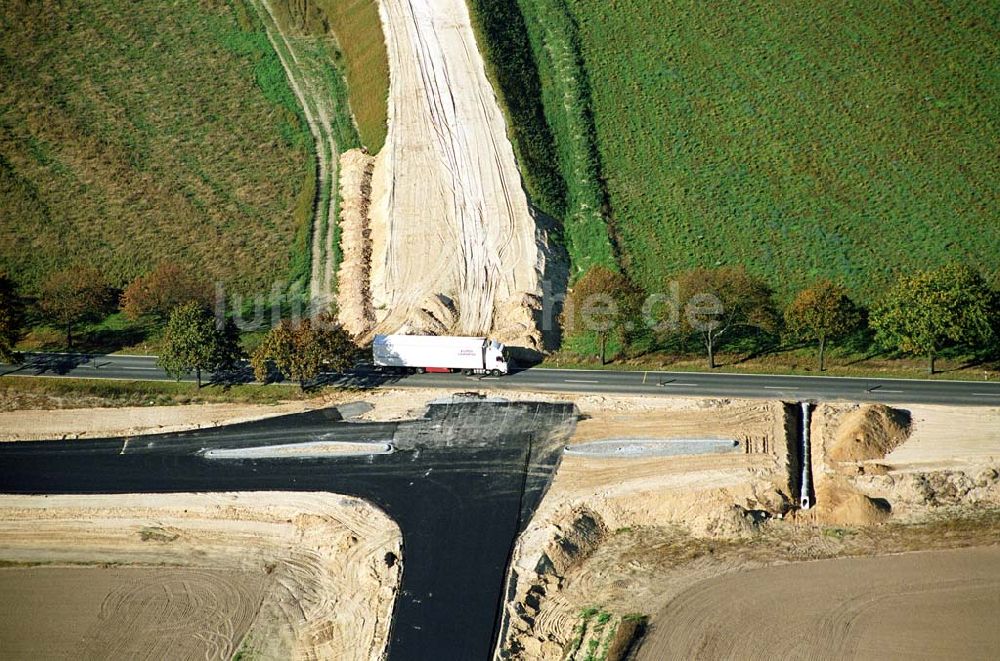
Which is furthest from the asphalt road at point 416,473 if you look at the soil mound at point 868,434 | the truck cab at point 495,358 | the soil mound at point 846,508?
the soil mound at point 868,434

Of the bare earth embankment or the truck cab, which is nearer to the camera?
the bare earth embankment

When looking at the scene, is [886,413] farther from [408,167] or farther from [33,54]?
[33,54]

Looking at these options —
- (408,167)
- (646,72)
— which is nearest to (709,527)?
(408,167)

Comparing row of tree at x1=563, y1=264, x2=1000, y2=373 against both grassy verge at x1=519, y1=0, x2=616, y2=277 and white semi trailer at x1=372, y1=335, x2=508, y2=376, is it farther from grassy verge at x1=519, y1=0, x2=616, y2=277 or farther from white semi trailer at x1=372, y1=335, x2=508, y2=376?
grassy verge at x1=519, y1=0, x2=616, y2=277

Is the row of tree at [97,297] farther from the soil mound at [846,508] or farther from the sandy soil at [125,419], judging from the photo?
the soil mound at [846,508]

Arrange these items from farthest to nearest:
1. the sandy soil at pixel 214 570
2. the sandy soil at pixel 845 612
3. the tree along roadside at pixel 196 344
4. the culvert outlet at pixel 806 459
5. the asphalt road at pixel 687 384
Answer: the tree along roadside at pixel 196 344 → the asphalt road at pixel 687 384 → the culvert outlet at pixel 806 459 → the sandy soil at pixel 214 570 → the sandy soil at pixel 845 612

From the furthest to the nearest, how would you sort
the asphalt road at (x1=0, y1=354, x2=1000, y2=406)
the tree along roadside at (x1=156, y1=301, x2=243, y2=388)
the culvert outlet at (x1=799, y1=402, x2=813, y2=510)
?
1. the tree along roadside at (x1=156, y1=301, x2=243, y2=388)
2. the asphalt road at (x1=0, y1=354, x2=1000, y2=406)
3. the culvert outlet at (x1=799, y1=402, x2=813, y2=510)

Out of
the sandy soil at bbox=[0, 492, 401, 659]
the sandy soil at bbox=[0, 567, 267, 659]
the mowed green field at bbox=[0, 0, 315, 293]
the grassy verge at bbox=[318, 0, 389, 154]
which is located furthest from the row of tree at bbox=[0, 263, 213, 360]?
the sandy soil at bbox=[0, 567, 267, 659]
